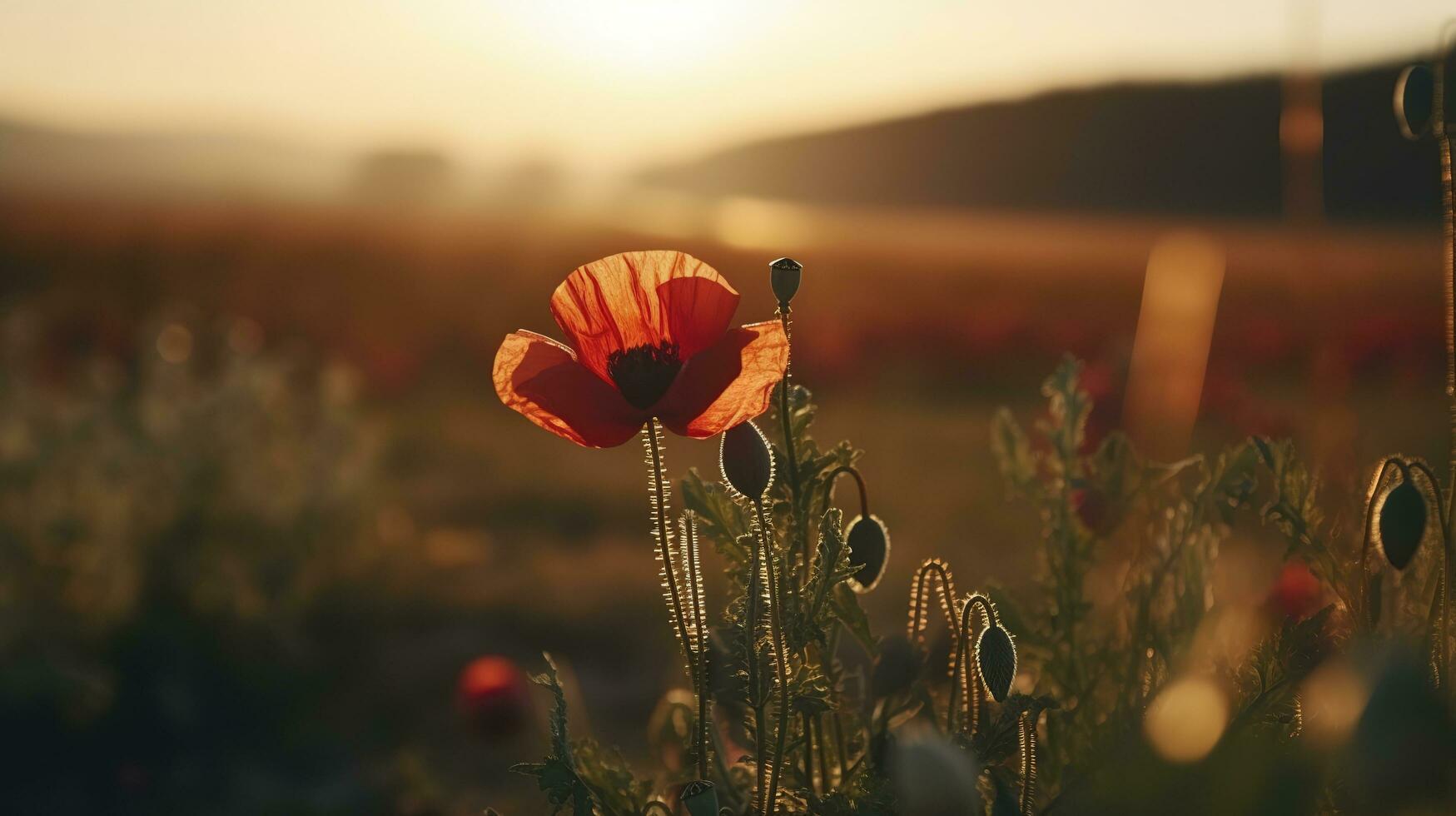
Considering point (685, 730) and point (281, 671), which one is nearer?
point (685, 730)

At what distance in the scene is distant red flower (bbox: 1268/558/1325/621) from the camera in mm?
1477

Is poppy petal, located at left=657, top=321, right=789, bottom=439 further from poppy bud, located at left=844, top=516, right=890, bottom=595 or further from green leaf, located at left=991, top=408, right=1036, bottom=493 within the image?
green leaf, located at left=991, top=408, right=1036, bottom=493

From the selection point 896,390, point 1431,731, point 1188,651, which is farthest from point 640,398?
point 896,390

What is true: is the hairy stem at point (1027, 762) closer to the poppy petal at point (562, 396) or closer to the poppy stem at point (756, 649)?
the poppy stem at point (756, 649)

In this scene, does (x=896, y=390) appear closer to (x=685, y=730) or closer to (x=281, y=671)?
(x=281, y=671)

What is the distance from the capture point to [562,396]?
3.37 ft

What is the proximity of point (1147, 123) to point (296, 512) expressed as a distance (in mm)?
35734

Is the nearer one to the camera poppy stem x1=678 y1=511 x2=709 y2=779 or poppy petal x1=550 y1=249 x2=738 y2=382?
poppy stem x1=678 y1=511 x2=709 y2=779

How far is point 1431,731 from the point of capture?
481 millimetres

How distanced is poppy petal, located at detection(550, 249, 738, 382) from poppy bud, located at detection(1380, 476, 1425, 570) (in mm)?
546

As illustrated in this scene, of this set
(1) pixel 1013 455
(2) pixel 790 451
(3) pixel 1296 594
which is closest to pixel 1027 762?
(2) pixel 790 451

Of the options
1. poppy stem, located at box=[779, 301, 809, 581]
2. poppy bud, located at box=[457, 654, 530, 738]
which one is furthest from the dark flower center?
poppy bud, located at box=[457, 654, 530, 738]

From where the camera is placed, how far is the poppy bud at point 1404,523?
947mm

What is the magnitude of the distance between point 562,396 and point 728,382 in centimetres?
15
